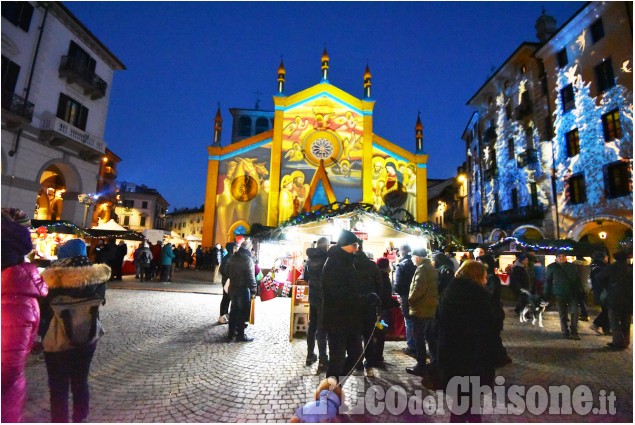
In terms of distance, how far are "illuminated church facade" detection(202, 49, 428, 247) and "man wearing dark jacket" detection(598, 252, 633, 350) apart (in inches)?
593

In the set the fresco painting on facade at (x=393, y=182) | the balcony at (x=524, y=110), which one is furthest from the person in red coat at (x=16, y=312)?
the balcony at (x=524, y=110)

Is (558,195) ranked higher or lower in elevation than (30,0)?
lower

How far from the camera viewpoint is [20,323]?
271cm

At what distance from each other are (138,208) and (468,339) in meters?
64.9

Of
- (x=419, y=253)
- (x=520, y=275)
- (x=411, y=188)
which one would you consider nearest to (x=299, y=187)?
(x=411, y=188)

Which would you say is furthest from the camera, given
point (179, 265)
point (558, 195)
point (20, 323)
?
point (179, 265)

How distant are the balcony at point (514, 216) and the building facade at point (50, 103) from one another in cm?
2994

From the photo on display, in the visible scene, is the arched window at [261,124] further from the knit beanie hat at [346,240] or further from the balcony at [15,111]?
the knit beanie hat at [346,240]

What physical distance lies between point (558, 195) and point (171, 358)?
966 inches

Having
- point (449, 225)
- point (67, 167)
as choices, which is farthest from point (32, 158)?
point (449, 225)

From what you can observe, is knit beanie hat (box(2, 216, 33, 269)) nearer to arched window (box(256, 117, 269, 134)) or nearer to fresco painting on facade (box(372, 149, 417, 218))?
fresco painting on facade (box(372, 149, 417, 218))

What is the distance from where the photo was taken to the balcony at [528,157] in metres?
22.9

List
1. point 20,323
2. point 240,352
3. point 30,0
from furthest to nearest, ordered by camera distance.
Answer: point 30,0
point 240,352
point 20,323

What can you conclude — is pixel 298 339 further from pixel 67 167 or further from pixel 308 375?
pixel 67 167
